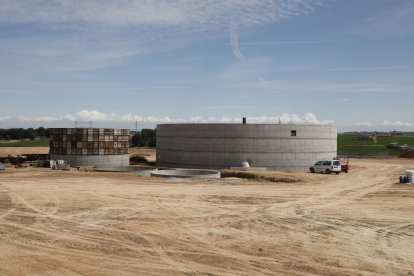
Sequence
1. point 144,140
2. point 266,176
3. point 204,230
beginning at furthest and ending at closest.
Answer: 1. point 144,140
2. point 266,176
3. point 204,230

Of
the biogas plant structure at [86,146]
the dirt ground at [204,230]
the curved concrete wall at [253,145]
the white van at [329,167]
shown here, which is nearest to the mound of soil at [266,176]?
the dirt ground at [204,230]

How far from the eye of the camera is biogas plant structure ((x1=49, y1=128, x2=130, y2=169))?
2219 inches

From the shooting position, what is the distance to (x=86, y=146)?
185 ft

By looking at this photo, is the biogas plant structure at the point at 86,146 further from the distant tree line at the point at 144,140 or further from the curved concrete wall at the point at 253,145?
the distant tree line at the point at 144,140

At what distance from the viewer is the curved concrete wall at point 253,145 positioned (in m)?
49.3

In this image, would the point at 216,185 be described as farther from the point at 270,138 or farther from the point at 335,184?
the point at 270,138

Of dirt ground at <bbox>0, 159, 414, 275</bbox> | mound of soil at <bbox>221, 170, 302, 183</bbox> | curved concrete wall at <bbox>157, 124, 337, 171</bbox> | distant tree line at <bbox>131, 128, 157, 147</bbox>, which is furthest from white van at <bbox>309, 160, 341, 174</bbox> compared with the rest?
distant tree line at <bbox>131, 128, 157, 147</bbox>

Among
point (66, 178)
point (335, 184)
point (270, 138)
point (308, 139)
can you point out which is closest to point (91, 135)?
point (66, 178)

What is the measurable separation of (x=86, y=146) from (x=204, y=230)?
39.9m

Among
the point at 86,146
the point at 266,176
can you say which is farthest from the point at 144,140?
the point at 266,176

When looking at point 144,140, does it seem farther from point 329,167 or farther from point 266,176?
point 266,176

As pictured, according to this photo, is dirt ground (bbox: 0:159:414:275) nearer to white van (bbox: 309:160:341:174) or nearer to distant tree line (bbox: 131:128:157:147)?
white van (bbox: 309:160:341:174)

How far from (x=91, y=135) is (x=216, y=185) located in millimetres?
26426

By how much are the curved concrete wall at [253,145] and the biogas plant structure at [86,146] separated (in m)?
11.1
